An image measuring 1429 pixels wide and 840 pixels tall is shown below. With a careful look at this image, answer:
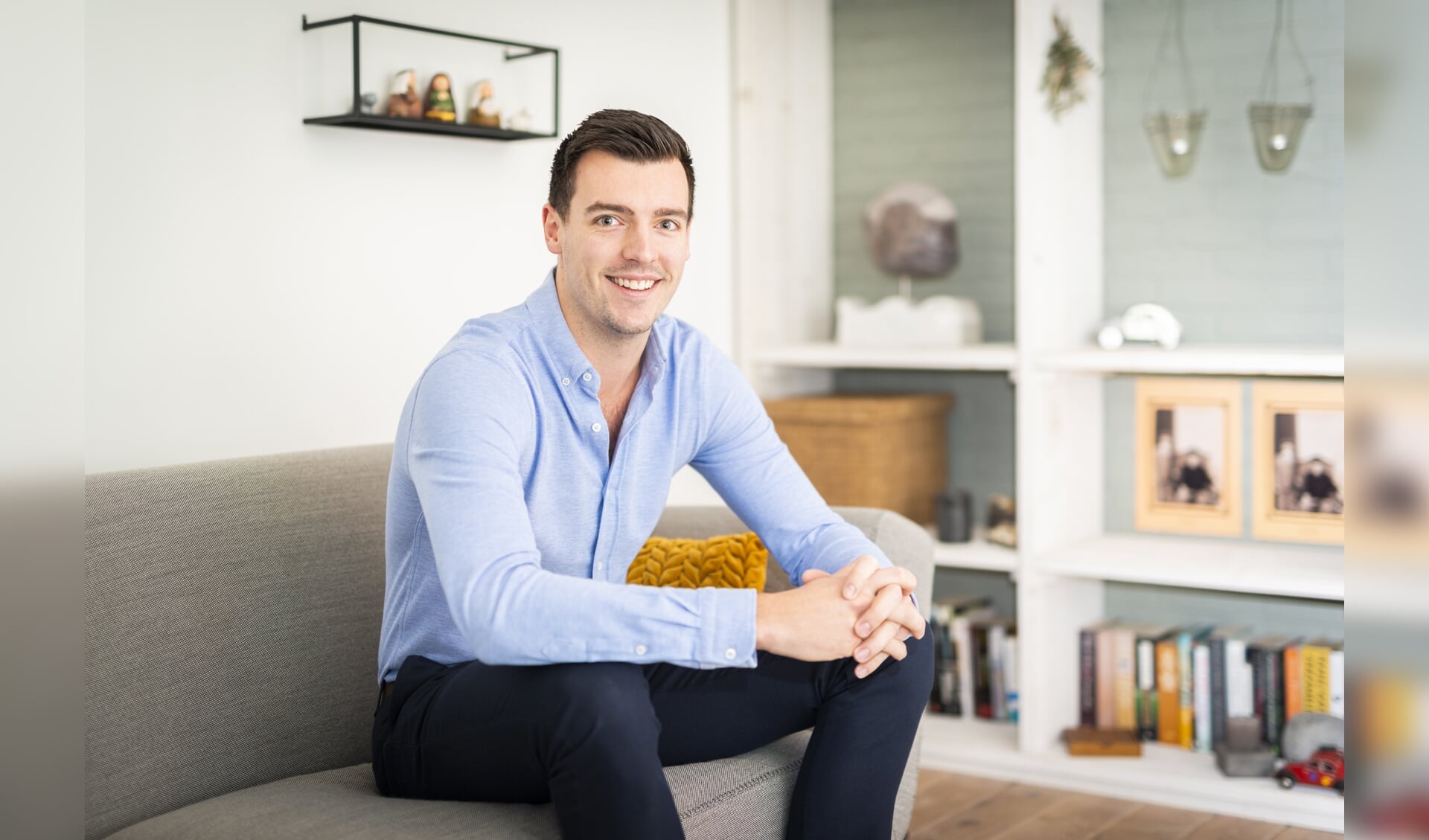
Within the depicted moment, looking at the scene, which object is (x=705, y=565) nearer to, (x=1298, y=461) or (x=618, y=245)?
(x=618, y=245)

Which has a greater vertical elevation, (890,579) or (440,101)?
(440,101)

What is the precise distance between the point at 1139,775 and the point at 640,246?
71.5 inches

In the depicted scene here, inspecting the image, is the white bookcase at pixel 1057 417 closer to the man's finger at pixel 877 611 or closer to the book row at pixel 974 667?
the book row at pixel 974 667

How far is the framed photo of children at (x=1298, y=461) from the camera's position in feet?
9.87

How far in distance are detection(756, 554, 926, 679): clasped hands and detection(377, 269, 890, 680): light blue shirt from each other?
56 mm

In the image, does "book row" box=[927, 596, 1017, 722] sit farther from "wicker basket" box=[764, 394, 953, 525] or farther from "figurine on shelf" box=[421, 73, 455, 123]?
"figurine on shelf" box=[421, 73, 455, 123]

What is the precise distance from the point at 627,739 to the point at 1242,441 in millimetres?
2193

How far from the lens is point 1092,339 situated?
3.28 meters

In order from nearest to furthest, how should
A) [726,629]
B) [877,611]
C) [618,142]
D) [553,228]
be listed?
[726,629], [877,611], [618,142], [553,228]

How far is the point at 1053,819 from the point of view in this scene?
109 inches

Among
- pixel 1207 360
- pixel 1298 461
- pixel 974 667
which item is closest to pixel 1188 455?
pixel 1298 461

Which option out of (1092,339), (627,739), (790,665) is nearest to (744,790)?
(790,665)

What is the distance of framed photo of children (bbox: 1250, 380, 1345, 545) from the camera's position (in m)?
3.01

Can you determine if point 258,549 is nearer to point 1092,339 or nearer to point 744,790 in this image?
point 744,790
